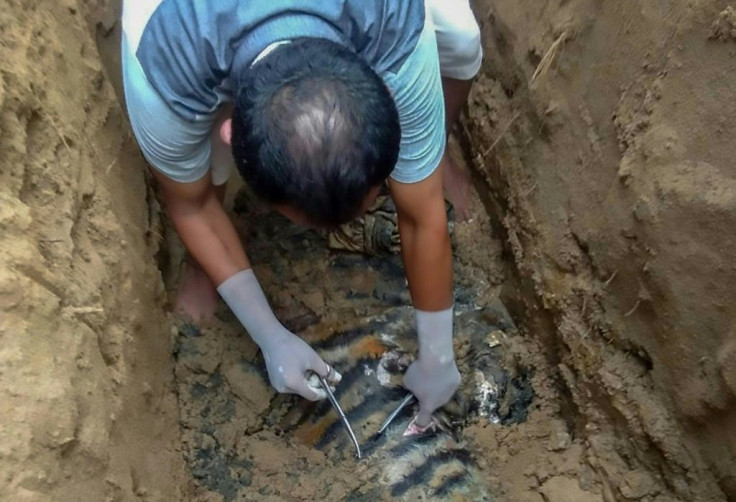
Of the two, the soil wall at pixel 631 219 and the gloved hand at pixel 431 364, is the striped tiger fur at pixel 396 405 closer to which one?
the gloved hand at pixel 431 364

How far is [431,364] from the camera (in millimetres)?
1888

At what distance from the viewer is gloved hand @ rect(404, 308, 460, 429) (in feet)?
6.18

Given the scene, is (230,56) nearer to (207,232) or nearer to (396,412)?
(207,232)

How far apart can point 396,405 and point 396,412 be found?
0.03 meters

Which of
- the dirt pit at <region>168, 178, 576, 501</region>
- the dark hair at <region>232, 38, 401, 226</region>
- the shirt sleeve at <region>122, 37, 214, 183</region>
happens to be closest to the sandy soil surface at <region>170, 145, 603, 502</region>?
the dirt pit at <region>168, 178, 576, 501</region>

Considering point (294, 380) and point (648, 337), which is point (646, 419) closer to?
point (648, 337)

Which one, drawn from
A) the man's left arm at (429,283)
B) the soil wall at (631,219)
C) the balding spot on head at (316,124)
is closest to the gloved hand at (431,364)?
the man's left arm at (429,283)

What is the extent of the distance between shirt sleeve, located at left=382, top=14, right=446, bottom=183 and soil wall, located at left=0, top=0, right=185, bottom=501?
0.66m

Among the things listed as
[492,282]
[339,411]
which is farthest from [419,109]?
[492,282]

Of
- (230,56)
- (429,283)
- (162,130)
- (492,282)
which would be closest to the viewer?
(230,56)

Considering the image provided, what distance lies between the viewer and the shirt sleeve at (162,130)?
1511mm

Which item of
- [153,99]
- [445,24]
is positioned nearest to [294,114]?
[153,99]

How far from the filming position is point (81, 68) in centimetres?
179

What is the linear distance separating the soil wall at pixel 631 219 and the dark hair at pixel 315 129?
0.68 metres
